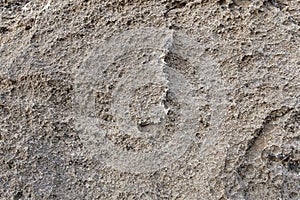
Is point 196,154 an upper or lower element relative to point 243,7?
lower

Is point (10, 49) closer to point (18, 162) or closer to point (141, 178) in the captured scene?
point (18, 162)

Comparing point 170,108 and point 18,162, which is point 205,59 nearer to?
point 170,108

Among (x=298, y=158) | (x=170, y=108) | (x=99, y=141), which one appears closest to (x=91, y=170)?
(x=99, y=141)

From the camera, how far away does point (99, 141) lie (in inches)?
26.6

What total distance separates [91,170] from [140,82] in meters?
0.15

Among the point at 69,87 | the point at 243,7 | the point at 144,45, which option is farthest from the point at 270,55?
the point at 69,87

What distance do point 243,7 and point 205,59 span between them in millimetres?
101

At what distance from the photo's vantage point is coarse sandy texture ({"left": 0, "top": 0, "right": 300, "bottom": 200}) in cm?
66

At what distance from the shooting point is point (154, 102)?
682 millimetres

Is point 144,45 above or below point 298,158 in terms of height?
above

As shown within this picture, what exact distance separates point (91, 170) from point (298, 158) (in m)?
0.29

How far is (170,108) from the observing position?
0.68 meters

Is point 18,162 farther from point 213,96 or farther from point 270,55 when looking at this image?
point 270,55

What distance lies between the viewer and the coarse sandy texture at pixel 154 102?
66 cm
